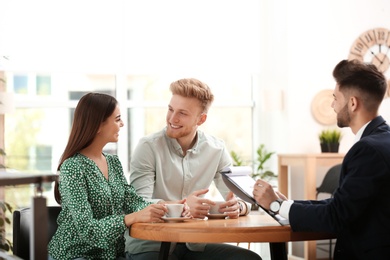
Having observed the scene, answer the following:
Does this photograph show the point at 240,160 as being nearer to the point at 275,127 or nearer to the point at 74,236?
the point at 275,127

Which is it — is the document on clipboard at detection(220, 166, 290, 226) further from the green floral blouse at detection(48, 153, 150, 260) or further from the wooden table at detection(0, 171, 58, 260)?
the wooden table at detection(0, 171, 58, 260)

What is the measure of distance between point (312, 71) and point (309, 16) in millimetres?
510

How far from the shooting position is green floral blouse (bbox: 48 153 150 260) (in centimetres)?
263

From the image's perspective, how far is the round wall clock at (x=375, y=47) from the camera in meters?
6.50

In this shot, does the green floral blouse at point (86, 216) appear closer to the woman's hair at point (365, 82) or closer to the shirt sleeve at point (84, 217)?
the shirt sleeve at point (84, 217)

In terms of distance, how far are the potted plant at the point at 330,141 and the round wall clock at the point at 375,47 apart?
81 centimetres

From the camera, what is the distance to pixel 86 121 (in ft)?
9.40

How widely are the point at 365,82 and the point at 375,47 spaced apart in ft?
13.3

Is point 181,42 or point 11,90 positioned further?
point 181,42

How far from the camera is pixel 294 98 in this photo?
6.29 m

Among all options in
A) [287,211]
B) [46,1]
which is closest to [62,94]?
[46,1]

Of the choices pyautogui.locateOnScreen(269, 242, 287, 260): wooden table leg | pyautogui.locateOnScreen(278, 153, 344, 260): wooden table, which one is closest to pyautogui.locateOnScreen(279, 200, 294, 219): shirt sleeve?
pyautogui.locateOnScreen(269, 242, 287, 260): wooden table leg

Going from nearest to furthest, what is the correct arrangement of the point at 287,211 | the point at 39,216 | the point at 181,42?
the point at 39,216 < the point at 287,211 < the point at 181,42

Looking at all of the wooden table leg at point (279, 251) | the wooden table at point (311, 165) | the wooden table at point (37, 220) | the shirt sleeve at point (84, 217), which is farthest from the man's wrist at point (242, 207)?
the wooden table at point (311, 165)
